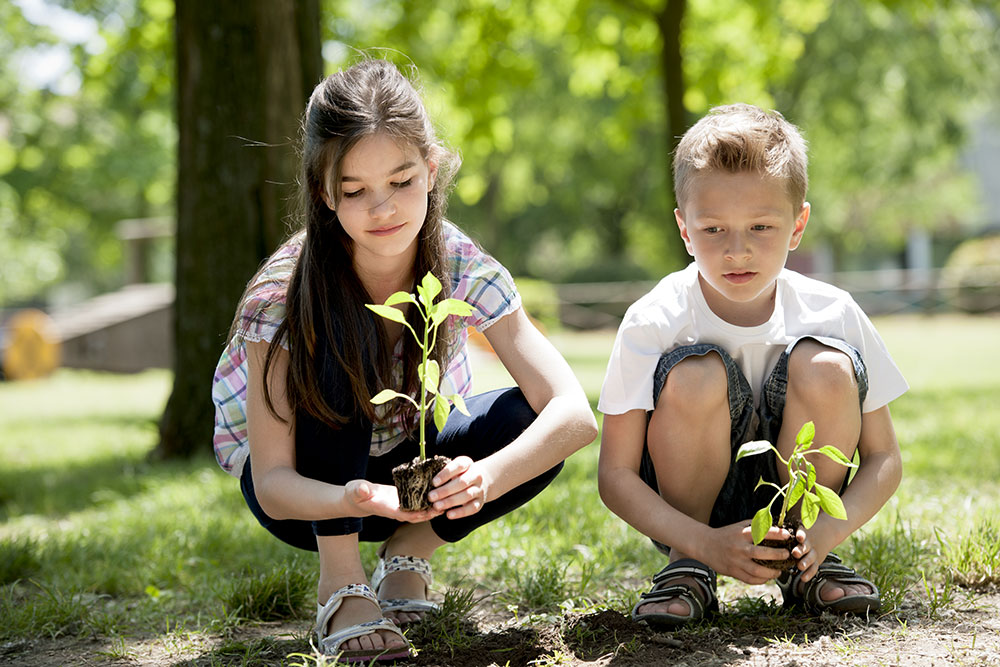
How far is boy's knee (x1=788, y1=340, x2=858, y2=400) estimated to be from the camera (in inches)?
79.4

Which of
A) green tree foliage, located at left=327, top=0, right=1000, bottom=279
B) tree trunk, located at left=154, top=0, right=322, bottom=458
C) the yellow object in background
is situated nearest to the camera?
tree trunk, located at left=154, top=0, right=322, bottom=458

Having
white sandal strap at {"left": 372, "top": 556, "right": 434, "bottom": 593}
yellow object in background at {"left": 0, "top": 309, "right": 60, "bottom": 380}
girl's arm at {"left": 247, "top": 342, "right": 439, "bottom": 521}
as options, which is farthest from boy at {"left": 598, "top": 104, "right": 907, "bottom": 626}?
yellow object in background at {"left": 0, "top": 309, "right": 60, "bottom": 380}

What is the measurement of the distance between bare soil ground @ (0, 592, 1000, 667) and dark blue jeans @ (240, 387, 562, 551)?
0.25 metres

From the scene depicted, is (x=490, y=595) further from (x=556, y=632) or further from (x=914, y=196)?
(x=914, y=196)

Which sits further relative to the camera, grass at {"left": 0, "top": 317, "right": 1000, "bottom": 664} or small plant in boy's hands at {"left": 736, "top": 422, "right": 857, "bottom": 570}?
grass at {"left": 0, "top": 317, "right": 1000, "bottom": 664}

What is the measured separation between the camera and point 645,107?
10.6m

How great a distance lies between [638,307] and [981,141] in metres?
34.4

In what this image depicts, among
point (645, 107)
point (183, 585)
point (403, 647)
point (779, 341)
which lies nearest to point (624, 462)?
point (779, 341)

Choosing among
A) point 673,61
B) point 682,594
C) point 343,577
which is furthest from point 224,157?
point 673,61

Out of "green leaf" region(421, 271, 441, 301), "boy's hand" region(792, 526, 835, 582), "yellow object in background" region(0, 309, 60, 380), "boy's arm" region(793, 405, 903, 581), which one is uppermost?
"green leaf" region(421, 271, 441, 301)

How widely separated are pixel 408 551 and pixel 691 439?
0.81m

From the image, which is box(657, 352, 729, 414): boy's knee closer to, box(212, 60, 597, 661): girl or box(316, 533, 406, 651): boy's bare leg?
box(212, 60, 597, 661): girl

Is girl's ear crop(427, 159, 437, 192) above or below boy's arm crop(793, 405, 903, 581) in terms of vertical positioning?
above

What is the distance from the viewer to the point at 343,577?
2.05m
